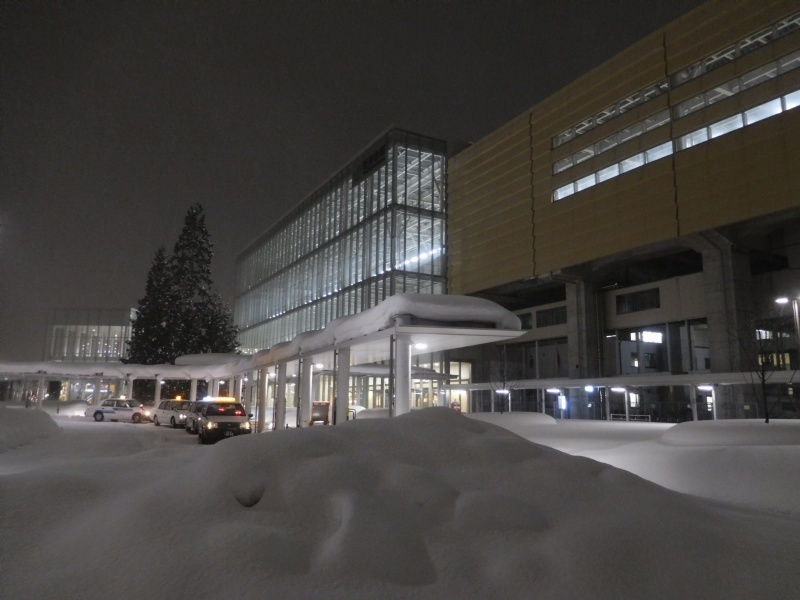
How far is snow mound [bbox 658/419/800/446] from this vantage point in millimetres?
12676

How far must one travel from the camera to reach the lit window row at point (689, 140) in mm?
31250

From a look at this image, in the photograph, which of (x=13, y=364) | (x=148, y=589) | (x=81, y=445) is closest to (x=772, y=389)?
(x=81, y=445)

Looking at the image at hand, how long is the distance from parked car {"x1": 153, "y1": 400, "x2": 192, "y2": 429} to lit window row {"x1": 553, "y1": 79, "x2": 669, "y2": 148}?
3400 centimetres

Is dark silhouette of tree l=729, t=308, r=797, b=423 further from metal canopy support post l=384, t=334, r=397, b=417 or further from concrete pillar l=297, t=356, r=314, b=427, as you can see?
concrete pillar l=297, t=356, r=314, b=427

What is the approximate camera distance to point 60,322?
103m

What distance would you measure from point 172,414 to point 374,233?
27.0 metres

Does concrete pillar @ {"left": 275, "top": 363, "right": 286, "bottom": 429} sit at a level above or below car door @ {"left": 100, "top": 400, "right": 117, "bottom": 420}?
above

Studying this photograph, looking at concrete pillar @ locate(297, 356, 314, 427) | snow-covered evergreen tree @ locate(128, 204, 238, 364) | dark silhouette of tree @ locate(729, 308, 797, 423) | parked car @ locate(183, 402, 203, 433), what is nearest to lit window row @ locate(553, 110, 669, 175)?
dark silhouette of tree @ locate(729, 308, 797, 423)

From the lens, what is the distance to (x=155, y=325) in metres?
61.7

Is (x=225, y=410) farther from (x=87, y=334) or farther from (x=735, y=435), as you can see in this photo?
(x=87, y=334)

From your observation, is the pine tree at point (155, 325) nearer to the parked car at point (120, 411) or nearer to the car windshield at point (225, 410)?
the parked car at point (120, 411)

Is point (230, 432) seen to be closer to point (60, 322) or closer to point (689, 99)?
point (689, 99)

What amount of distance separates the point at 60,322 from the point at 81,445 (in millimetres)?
100409

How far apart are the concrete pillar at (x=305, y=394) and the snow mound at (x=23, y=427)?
8.79m
